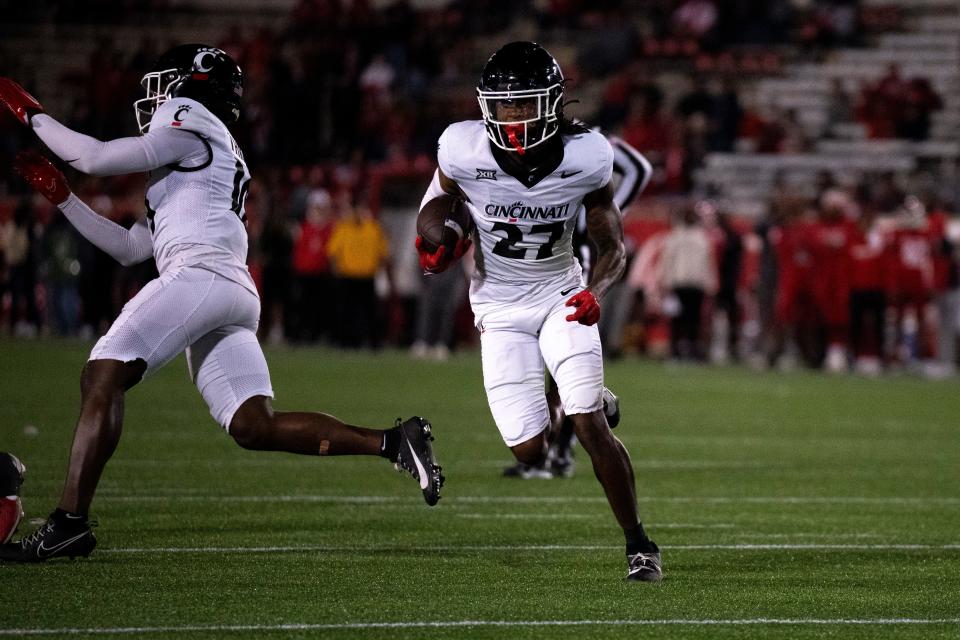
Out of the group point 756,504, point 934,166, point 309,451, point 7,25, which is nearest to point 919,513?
point 756,504

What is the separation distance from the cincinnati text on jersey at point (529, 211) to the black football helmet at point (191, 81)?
109cm

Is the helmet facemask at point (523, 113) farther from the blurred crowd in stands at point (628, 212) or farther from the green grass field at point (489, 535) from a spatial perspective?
the blurred crowd in stands at point (628, 212)

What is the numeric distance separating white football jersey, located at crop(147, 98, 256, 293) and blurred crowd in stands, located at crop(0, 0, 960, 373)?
40.1 feet

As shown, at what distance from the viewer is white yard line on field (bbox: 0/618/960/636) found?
14.8 ft

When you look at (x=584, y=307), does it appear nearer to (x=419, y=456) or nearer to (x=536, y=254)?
(x=536, y=254)

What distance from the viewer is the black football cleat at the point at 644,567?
5.43 m

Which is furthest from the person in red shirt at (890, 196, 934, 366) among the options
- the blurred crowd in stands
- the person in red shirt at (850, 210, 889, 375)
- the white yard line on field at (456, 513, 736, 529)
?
the white yard line on field at (456, 513, 736, 529)

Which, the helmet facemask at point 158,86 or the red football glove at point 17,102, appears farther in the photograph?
the helmet facemask at point 158,86

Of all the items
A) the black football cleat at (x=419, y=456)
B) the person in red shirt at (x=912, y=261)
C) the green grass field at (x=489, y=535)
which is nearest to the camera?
the green grass field at (x=489, y=535)

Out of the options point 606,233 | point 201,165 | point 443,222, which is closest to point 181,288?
point 201,165

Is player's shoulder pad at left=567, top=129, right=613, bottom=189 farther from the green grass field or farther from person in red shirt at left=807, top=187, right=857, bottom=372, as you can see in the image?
person in red shirt at left=807, top=187, right=857, bottom=372

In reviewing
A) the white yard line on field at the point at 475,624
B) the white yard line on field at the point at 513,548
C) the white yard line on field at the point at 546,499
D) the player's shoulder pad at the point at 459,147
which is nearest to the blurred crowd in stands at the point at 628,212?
the white yard line on field at the point at 546,499

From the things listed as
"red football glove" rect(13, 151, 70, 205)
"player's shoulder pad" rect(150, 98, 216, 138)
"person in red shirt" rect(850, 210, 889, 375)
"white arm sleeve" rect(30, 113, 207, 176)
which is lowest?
"person in red shirt" rect(850, 210, 889, 375)

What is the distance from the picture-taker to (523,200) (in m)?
5.84
